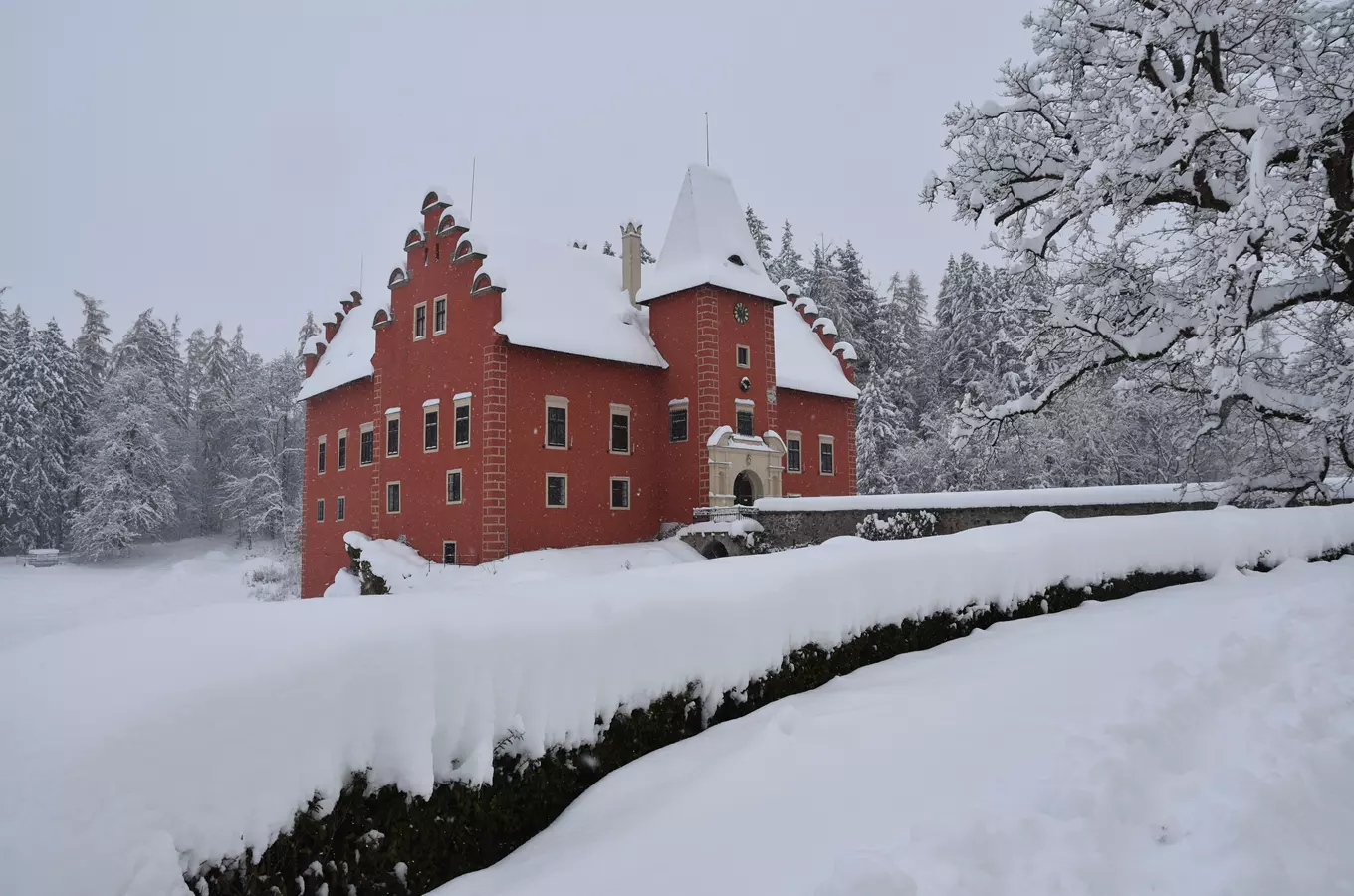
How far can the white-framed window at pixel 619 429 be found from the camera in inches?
1147

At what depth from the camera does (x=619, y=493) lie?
2912 cm

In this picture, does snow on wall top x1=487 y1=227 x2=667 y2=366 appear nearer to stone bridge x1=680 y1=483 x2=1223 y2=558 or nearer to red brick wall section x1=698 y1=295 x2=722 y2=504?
red brick wall section x1=698 y1=295 x2=722 y2=504

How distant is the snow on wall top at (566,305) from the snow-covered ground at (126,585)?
13870 millimetres

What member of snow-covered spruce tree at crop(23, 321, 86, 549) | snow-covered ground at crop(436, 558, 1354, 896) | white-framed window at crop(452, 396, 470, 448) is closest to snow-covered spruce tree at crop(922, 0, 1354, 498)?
snow-covered ground at crop(436, 558, 1354, 896)

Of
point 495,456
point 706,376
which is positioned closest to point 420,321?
point 495,456

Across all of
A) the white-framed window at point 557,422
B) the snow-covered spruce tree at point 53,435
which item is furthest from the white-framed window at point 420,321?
the snow-covered spruce tree at point 53,435

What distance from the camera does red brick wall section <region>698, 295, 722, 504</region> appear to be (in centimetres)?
2888

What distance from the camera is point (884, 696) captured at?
21.7ft

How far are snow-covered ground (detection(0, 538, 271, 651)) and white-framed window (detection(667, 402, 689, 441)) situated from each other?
16.3m

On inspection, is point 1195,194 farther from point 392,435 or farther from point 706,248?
point 392,435

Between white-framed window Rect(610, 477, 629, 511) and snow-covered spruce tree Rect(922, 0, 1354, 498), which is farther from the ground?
snow-covered spruce tree Rect(922, 0, 1354, 498)

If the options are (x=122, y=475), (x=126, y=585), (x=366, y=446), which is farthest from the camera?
(x=122, y=475)

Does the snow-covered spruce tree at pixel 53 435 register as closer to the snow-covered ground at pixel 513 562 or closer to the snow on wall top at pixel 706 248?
the snow-covered ground at pixel 513 562

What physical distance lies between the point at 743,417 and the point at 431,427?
11291 millimetres
